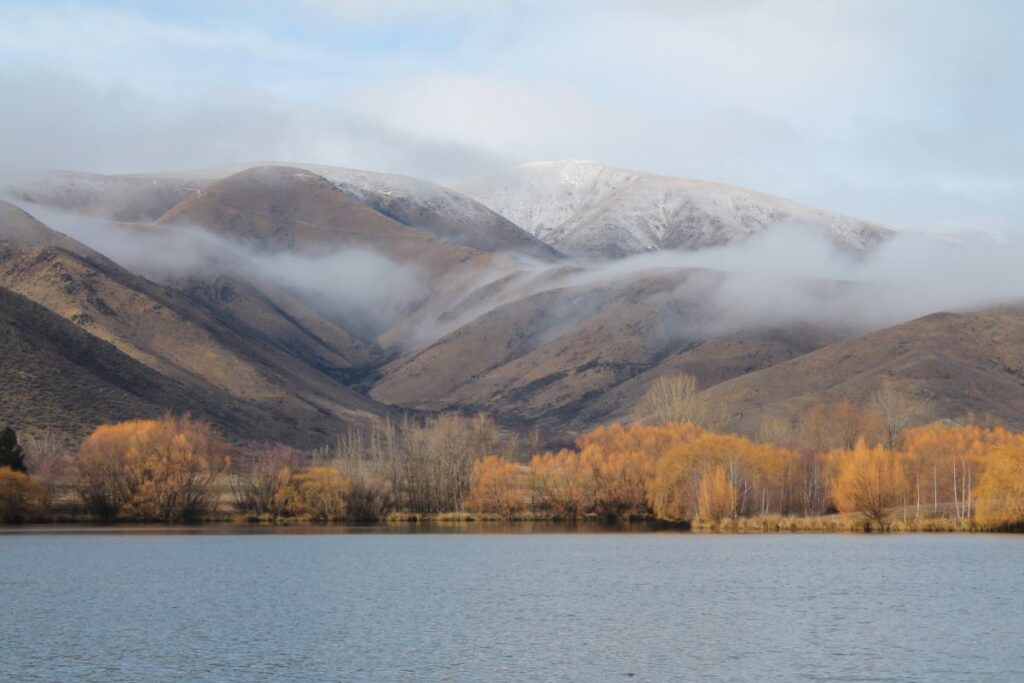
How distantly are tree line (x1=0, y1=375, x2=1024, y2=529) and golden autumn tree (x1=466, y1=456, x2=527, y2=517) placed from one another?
0.51 feet

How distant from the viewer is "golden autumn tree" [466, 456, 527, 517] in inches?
5221

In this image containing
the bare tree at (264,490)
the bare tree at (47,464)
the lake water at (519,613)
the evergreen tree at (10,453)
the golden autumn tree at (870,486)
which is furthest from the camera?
the bare tree at (264,490)

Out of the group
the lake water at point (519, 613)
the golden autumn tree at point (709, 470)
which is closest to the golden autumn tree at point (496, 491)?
the golden autumn tree at point (709, 470)

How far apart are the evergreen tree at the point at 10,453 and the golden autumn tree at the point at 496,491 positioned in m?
46.4

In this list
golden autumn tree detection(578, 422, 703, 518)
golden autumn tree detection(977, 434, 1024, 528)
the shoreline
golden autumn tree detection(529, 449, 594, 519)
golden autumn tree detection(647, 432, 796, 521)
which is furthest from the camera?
golden autumn tree detection(529, 449, 594, 519)

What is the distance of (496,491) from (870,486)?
135 ft

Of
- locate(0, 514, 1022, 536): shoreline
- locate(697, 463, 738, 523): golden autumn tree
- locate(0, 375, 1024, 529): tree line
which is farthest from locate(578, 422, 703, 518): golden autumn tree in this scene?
locate(697, 463, 738, 523): golden autumn tree

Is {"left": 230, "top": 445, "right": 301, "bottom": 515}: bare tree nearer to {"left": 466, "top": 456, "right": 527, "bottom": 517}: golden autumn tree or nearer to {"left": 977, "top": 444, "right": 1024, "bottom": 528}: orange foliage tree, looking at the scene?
{"left": 466, "top": 456, "right": 527, "bottom": 517}: golden autumn tree

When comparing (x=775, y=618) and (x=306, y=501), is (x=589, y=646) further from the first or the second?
(x=306, y=501)

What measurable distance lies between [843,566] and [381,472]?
78166mm

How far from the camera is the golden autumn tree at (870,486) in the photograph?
10738 centimetres

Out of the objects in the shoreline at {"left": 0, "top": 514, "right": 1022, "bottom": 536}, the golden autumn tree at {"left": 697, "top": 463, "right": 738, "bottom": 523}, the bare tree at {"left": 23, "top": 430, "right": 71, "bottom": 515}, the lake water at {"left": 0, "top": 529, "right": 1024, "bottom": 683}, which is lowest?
the lake water at {"left": 0, "top": 529, "right": 1024, "bottom": 683}

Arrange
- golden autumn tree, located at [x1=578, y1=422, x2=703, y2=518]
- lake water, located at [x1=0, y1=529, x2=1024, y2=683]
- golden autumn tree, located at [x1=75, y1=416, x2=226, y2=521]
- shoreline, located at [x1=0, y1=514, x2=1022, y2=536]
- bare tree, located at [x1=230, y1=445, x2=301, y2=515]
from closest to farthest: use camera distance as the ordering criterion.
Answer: lake water, located at [x1=0, y1=529, x2=1024, y2=683] → shoreline, located at [x1=0, y1=514, x2=1022, y2=536] → golden autumn tree, located at [x1=75, y1=416, x2=226, y2=521] → golden autumn tree, located at [x1=578, y1=422, x2=703, y2=518] → bare tree, located at [x1=230, y1=445, x2=301, y2=515]

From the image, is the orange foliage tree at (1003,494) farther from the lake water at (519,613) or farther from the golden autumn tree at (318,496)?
the golden autumn tree at (318,496)
